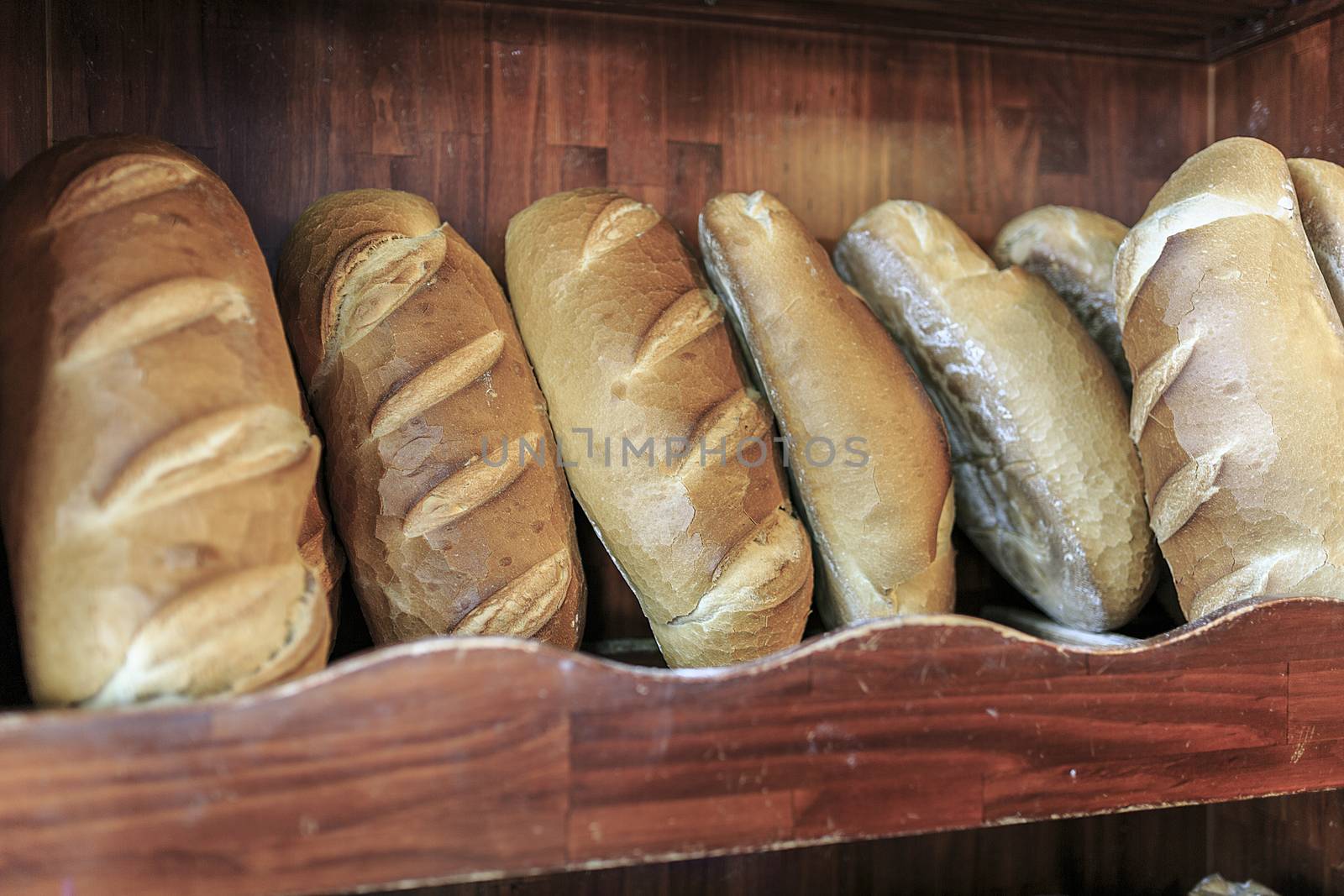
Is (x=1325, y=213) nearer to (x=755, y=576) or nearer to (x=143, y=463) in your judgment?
(x=755, y=576)

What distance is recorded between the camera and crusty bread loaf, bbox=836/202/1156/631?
1.11 metres

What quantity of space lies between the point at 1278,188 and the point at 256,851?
3.77 feet

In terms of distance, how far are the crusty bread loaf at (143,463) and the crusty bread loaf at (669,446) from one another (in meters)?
0.31

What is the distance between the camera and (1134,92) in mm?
1490

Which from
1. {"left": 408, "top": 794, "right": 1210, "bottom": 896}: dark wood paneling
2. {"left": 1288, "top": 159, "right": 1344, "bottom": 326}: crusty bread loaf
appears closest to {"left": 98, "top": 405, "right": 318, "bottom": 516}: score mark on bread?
{"left": 408, "top": 794, "right": 1210, "bottom": 896}: dark wood paneling

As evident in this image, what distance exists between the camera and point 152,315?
2.45 feet

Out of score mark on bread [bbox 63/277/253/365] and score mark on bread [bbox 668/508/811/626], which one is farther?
score mark on bread [bbox 668/508/811/626]

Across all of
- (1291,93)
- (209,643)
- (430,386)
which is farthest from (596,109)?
(1291,93)

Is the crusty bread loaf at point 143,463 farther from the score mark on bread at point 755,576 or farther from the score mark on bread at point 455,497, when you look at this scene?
the score mark on bread at point 755,576

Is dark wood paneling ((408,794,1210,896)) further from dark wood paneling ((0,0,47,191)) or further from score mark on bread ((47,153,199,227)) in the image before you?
dark wood paneling ((0,0,47,191))

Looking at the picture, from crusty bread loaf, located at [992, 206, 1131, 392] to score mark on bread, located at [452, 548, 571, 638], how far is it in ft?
2.42

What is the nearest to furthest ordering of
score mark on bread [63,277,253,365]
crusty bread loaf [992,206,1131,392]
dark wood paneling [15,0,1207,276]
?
score mark on bread [63,277,253,365]
dark wood paneling [15,0,1207,276]
crusty bread loaf [992,206,1131,392]

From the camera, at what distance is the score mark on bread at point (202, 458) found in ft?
2.28

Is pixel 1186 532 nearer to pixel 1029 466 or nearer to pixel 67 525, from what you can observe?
pixel 1029 466
